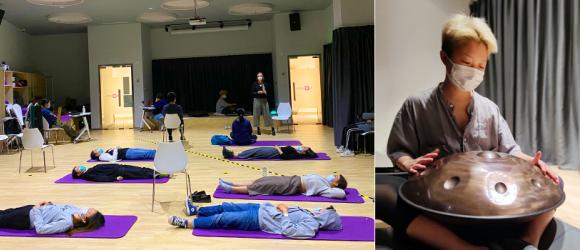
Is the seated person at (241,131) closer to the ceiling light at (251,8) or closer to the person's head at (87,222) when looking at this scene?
the ceiling light at (251,8)

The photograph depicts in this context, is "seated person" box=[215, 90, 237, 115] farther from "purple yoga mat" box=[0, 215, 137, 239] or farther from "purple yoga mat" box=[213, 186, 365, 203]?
"purple yoga mat" box=[0, 215, 137, 239]

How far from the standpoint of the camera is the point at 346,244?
3.41m

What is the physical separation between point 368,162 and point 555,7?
17.8 ft

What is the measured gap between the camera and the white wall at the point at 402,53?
1238 millimetres

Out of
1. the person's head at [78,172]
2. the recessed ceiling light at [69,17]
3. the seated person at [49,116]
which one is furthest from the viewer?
the recessed ceiling light at [69,17]

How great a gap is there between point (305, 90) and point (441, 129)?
12108 millimetres

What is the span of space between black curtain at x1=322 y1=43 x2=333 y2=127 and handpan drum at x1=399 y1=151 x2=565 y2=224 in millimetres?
10212

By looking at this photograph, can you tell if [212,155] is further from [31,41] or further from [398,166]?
[31,41]

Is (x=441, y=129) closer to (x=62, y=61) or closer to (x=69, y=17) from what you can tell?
(x=69, y=17)

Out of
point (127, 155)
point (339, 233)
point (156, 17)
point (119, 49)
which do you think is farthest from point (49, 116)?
point (339, 233)

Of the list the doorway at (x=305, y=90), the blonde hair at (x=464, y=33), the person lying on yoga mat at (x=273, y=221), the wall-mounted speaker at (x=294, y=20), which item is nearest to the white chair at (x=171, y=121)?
the doorway at (x=305, y=90)

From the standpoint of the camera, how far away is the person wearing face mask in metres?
1.14

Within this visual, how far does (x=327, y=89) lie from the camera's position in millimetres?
11852

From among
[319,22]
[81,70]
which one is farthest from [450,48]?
Result: [81,70]
